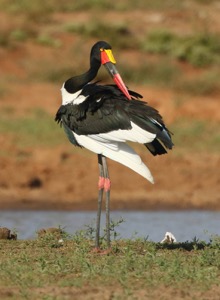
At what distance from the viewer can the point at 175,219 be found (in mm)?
14047

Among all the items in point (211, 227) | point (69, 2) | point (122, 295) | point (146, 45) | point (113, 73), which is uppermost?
point (69, 2)

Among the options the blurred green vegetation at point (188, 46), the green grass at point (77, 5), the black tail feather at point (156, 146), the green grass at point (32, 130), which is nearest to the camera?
the black tail feather at point (156, 146)

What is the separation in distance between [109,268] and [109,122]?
136 centimetres

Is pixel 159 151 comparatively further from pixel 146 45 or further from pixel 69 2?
pixel 69 2

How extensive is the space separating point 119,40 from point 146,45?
1.97 ft

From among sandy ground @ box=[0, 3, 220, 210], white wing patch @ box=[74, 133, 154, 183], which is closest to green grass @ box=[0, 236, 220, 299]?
white wing patch @ box=[74, 133, 154, 183]

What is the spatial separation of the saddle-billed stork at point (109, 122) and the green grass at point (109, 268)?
0.46m

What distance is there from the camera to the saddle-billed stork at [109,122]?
8008 mm

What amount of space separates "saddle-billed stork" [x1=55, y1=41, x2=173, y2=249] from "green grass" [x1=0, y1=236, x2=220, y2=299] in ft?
1.50

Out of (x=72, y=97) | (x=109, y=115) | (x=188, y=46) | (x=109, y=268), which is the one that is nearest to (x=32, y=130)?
(x=188, y=46)

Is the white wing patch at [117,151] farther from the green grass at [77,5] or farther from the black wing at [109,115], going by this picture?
the green grass at [77,5]

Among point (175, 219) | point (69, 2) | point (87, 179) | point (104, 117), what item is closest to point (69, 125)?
point (104, 117)

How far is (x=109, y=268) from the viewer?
7.24 meters

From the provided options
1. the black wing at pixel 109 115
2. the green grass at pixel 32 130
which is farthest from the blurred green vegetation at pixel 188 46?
the black wing at pixel 109 115
